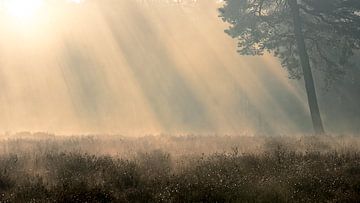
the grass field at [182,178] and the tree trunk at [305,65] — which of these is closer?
the grass field at [182,178]

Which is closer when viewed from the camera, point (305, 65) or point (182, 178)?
point (182, 178)

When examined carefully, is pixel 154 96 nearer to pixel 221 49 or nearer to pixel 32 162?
pixel 221 49

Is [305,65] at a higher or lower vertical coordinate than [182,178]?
higher

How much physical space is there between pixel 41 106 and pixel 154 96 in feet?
36.0

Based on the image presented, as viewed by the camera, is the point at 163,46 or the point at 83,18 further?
the point at 83,18

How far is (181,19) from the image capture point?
55.4 meters

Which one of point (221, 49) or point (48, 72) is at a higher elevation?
point (221, 49)

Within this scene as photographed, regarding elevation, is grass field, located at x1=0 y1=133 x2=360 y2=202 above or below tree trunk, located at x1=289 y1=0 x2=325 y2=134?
below

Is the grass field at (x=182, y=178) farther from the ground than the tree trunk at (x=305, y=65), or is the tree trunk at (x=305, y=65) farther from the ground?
the tree trunk at (x=305, y=65)

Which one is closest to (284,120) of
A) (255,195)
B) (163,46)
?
(163,46)

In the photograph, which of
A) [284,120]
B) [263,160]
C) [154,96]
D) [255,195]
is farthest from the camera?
[154,96]

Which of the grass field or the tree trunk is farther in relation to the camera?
the tree trunk

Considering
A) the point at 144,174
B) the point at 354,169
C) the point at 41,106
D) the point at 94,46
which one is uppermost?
the point at 354,169

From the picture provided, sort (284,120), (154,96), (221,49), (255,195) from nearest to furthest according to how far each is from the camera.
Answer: (255,195), (284,120), (154,96), (221,49)
